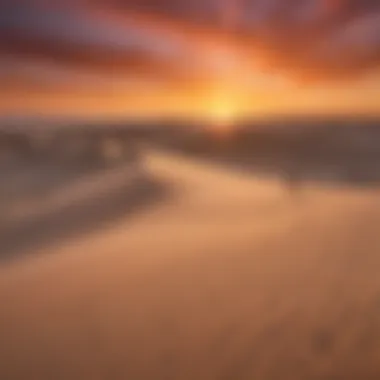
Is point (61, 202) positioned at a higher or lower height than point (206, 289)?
higher

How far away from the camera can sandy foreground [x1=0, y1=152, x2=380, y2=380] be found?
103 cm

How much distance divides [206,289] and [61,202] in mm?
522

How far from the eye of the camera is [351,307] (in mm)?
1181

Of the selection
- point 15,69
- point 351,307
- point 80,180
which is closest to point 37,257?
Result: point 80,180

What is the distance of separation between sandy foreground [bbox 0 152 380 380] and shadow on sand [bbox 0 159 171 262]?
0.06 ft

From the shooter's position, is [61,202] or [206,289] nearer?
[206,289]

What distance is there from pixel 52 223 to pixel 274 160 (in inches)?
28.1

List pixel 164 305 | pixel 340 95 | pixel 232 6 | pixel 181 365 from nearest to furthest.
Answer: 1. pixel 181 365
2. pixel 164 305
3. pixel 232 6
4. pixel 340 95

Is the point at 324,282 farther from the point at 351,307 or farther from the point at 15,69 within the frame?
the point at 15,69

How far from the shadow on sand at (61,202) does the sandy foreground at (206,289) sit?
17mm

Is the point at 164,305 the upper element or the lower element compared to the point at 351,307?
upper

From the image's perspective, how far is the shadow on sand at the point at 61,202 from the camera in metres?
1.26

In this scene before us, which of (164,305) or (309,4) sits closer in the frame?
(164,305)

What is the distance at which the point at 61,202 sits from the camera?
1.37m
